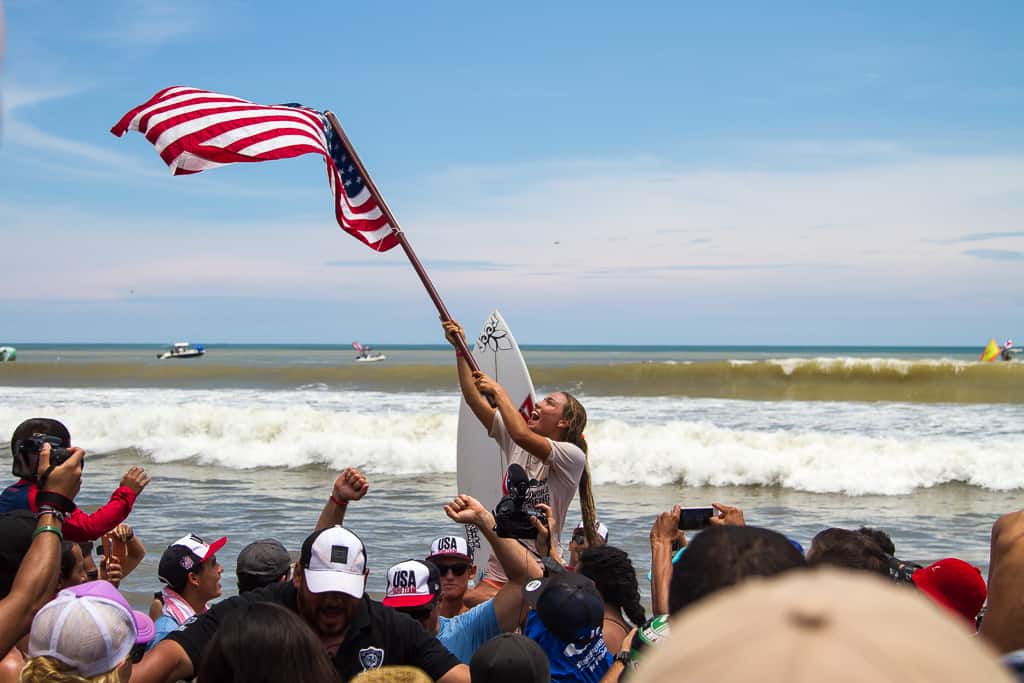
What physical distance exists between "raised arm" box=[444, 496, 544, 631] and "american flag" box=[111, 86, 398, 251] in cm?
238

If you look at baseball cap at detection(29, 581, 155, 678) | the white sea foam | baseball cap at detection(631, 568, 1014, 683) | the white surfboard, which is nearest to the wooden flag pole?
the white surfboard

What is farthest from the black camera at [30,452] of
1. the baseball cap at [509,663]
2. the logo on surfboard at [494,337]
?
the logo on surfboard at [494,337]

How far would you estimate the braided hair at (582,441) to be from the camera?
15.5 feet

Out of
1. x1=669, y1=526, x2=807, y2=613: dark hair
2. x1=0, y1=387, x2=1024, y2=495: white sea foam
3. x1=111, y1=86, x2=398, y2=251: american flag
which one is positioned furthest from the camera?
x1=0, y1=387, x2=1024, y2=495: white sea foam

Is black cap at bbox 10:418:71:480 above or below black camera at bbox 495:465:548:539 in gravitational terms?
above

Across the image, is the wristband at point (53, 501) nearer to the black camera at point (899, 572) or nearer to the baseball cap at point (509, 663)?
the baseball cap at point (509, 663)

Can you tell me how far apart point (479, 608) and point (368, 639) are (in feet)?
2.29

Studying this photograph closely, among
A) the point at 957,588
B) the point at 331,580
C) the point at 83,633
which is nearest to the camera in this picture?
the point at 83,633

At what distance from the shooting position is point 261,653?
89.7 inches

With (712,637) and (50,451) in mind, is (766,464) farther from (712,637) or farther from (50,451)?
(712,637)

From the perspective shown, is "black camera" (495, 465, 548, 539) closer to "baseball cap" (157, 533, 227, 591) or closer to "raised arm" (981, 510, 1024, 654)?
"baseball cap" (157, 533, 227, 591)

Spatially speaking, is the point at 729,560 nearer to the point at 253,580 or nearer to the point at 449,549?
the point at 253,580

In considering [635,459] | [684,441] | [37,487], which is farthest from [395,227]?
[684,441]

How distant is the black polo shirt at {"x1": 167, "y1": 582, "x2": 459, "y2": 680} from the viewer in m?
2.90
